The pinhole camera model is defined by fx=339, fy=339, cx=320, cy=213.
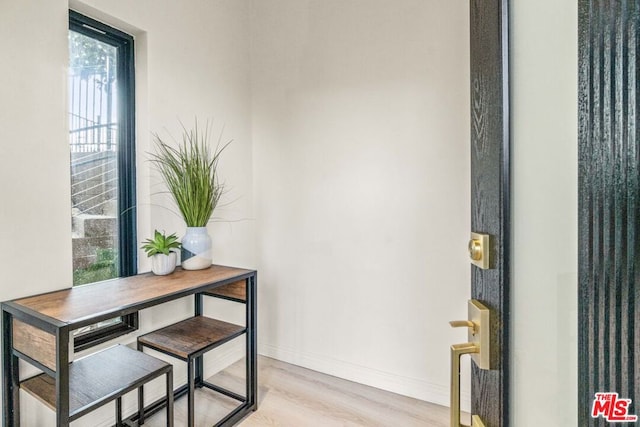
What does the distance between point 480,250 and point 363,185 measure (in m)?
1.69

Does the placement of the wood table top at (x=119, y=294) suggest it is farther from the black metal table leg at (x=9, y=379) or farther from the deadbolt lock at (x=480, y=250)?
the deadbolt lock at (x=480, y=250)

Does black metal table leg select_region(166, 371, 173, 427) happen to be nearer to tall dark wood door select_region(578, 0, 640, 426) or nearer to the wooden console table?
the wooden console table

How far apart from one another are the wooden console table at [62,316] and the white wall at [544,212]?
4.35 ft

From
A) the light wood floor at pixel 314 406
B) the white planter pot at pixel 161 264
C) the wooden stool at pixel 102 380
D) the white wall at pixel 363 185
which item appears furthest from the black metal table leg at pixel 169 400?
the white wall at pixel 363 185

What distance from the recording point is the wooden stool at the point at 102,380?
1.21 m

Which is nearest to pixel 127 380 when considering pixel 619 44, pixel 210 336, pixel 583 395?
pixel 210 336

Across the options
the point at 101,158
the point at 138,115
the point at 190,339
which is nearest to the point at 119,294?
the point at 190,339

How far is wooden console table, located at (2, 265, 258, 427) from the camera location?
3.70 ft

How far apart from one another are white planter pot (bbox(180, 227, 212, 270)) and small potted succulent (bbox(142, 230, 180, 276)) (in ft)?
0.29

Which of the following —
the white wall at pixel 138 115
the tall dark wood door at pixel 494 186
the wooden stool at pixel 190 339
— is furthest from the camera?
the wooden stool at pixel 190 339

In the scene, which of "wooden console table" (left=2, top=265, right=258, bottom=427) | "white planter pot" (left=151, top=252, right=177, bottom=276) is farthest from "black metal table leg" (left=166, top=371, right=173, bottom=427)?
"white planter pot" (left=151, top=252, right=177, bottom=276)

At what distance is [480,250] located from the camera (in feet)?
1.81

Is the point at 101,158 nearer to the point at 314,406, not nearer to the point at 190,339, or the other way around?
the point at 190,339

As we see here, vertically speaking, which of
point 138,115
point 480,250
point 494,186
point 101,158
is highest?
point 138,115
